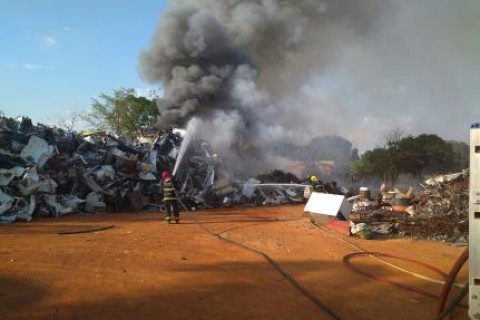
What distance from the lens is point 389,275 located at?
20.7ft

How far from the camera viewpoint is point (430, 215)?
378 inches

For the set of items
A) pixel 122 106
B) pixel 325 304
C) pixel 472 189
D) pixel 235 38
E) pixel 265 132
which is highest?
pixel 235 38

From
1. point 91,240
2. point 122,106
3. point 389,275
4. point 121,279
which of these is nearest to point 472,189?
point 389,275

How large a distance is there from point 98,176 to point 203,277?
1112 centimetres

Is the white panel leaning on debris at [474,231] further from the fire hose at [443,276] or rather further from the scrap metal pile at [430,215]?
the scrap metal pile at [430,215]

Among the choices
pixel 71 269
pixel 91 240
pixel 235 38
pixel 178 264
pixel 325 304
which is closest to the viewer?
pixel 325 304

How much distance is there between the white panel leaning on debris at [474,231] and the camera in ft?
11.6

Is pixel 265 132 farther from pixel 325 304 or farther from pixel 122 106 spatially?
pixel 325 304

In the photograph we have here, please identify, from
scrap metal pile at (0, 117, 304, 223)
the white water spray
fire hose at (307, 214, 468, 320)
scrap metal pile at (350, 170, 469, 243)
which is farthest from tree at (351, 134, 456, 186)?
fire hose at (307, 214, 468, 320)

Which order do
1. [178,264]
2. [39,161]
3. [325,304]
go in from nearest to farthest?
[325,304] < [178,264] < [39,161]

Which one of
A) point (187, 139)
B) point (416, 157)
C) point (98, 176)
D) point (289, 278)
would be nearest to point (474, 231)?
point (289, 278)

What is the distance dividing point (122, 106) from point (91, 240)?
30.9 meters

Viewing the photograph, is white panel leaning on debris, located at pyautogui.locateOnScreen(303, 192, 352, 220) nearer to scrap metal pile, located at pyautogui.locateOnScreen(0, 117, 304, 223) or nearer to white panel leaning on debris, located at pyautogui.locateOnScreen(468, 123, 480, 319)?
scrap metal pile, located at pyautogui.locateOnScreen(0, 117, 304, 223)

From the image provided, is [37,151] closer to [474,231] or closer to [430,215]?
[430,215]
